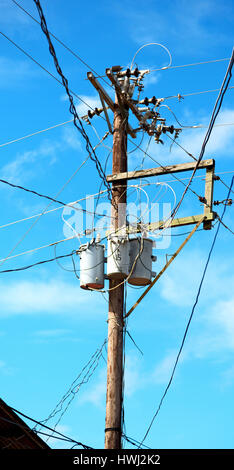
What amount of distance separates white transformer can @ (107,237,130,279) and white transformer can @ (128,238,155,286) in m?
0.14

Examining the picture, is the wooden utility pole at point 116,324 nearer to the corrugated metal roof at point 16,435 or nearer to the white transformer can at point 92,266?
the white transformer can at point 92,266

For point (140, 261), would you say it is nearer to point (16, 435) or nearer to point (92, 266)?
point (92, 266)

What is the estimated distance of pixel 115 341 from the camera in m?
14.7

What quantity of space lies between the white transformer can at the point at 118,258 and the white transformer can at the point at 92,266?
0.15 metres

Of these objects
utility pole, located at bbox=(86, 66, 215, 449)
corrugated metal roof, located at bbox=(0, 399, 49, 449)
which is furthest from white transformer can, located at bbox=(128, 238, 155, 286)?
corrugated metal roof, located at bbox=(0, 399, 49, 449)

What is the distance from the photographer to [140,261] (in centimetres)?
1496

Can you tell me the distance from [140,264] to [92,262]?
0.80 meters

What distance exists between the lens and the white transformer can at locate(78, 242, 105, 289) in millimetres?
14914

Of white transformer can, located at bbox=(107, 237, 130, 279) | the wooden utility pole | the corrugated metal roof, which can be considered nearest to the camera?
the corrugated metal roof

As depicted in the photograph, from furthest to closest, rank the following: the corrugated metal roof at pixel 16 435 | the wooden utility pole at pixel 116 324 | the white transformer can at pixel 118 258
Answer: the white transformer can at pixel 118 258
the wooden utility pole at pixel 116 324
the corrugated metal roof at pixel 16 435

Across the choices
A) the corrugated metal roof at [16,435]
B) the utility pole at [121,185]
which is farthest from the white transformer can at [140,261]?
the corrugated metal roof at [16,435]

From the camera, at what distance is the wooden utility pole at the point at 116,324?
1427cm

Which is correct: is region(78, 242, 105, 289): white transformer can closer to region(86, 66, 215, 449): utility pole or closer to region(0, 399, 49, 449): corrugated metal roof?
region(86, 66, 215, 449): utility pole
